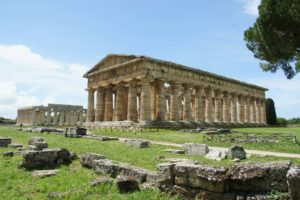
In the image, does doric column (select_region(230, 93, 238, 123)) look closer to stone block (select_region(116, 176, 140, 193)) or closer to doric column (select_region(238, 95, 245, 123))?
doric column (select_region(238, 95, 245, 123))

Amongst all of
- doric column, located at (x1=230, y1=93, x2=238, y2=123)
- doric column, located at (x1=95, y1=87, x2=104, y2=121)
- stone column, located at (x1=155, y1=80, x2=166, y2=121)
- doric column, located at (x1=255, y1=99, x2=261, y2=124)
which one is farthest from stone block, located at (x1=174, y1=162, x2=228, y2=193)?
doric column, located at (x1=255, y1=99, x2=261, y2=124)

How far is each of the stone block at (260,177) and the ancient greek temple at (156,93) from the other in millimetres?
33613

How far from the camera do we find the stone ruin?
5.64 metres

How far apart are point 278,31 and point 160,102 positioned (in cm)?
2346

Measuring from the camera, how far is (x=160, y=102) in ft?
141

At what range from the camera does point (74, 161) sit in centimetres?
1234

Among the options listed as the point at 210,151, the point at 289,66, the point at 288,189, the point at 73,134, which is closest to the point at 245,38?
the point at 289,66

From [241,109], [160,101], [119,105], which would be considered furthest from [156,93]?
[241,109]

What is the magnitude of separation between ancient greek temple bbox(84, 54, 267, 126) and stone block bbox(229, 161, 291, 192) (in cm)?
3361

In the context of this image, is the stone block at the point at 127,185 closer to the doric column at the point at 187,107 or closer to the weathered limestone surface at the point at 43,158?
the weathered limestone surface at the point at 43,158

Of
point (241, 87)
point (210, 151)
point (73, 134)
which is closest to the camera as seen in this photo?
point (210, 151)

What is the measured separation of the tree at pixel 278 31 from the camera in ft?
65.8

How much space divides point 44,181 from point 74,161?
10.8 feet

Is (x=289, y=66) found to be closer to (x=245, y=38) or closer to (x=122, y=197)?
(x=245, y=38)
